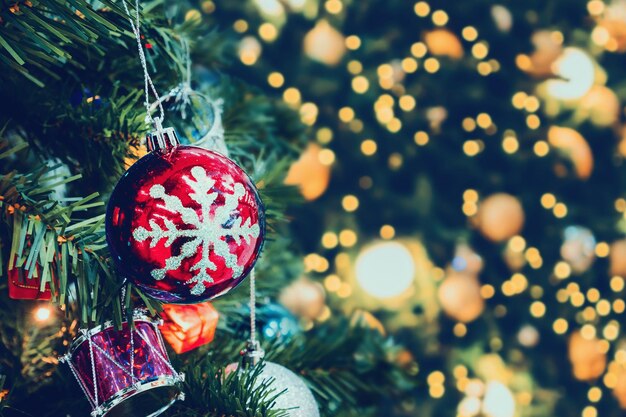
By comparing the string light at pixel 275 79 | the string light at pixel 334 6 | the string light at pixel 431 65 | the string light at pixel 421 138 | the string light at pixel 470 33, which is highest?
the string light at pixel 334 6

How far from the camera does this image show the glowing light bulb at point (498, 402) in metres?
1.13

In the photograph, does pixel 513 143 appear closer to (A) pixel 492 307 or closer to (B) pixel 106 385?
(A) pixel 492 307

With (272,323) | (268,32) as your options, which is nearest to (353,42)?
(268,32)

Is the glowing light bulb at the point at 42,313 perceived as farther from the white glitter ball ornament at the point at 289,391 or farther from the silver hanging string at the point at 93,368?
the white glitter ball ornament at the point at 289,391

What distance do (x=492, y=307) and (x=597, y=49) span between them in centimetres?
56

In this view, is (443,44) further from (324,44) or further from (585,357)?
(585,357)

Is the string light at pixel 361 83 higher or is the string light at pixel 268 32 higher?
the string light at pixel 268 32

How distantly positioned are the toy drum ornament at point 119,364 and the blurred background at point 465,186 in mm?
666

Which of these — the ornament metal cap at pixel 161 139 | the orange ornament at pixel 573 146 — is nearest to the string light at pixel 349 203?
the orange ornament at pixel 573 146

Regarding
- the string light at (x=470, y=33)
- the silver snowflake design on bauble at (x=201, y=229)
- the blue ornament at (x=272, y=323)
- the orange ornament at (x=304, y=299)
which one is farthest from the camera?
the string light at (x=470, y=33)

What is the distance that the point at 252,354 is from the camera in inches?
20.9

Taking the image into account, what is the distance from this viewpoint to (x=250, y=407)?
0.46 m

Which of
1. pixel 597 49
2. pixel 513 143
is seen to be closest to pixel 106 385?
pixel 513 143

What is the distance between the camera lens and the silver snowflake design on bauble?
0.42 metres
